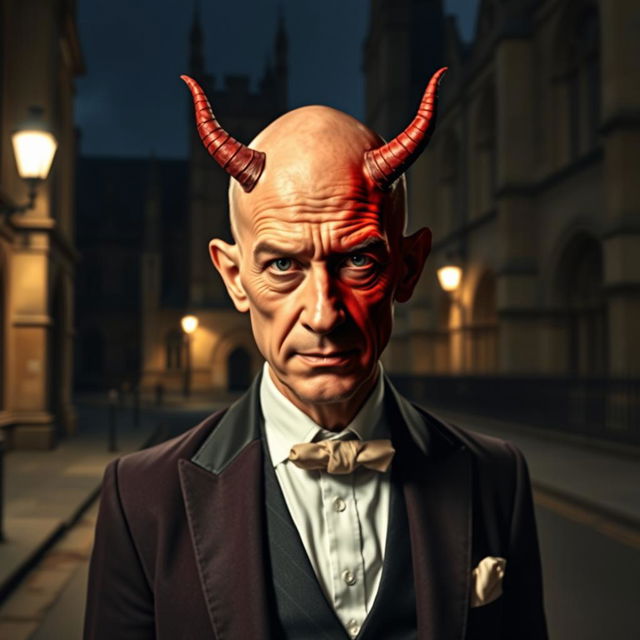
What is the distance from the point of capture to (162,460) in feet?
4.93

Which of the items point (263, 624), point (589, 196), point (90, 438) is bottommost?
point (90, 438)

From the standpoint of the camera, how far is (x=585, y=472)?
988 centimetres

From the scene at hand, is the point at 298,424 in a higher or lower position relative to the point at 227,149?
lower

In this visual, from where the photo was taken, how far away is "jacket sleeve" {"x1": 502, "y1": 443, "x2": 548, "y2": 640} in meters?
1.55

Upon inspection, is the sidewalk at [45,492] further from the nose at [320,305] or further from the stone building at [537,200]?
the stone building at [537,200]

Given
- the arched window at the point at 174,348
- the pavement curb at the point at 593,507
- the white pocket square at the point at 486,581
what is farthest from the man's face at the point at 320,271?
the arched window at the point at 174,348

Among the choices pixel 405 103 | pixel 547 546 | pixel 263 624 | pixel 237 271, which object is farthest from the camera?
pixel 405 103

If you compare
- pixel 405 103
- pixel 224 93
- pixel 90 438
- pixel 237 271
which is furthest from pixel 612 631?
pixel 224 93

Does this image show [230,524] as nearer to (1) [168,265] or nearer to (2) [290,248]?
(2) [290,248]

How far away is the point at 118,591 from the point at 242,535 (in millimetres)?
280

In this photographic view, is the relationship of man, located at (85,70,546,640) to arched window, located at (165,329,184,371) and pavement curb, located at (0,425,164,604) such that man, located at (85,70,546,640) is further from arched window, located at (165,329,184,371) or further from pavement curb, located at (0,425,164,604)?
arched window, located at (165,329,184,371)

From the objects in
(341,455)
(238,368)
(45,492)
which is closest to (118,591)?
(341,455)

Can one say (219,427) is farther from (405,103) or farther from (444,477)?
(405,103)

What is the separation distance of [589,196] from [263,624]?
17.4m
